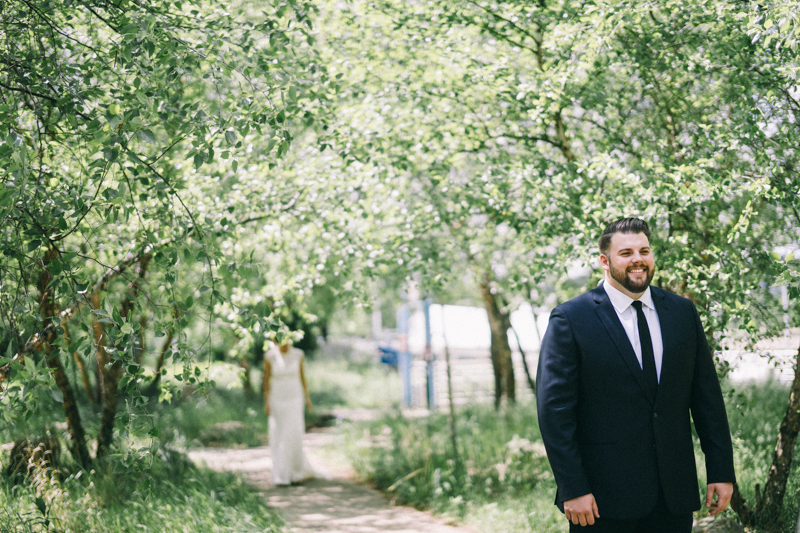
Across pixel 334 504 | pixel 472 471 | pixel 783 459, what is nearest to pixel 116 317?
pixel 783 459

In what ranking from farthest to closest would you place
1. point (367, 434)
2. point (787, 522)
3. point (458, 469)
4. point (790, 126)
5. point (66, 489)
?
1. point (367, 434)
2. point (458, 469)
3. point (66, 489)
4. point (787, 522)
5. point (790, 126)

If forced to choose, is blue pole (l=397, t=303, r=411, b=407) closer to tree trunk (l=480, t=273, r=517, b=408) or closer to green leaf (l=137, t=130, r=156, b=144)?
tree trunk (l=480, t=273, r=517, b=408)

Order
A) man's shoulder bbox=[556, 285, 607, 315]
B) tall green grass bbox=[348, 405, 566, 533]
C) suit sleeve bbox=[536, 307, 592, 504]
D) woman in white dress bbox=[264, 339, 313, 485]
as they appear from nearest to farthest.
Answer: suit sleeve bbox=[536, 307, 592, 504] < man's shoulder bbox=[556, 285, 607, 315] < tall green grass bbox=[348, 405, 566, 533] < woman in white dress bbox=[264, 339, 313, 485]

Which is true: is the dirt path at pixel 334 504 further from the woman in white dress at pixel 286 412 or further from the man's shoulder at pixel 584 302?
the man's shoulder at pixel 584 302

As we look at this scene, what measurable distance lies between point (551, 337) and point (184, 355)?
72.8 inches

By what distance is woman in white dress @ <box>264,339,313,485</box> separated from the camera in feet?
27.3

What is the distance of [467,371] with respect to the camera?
19.0m

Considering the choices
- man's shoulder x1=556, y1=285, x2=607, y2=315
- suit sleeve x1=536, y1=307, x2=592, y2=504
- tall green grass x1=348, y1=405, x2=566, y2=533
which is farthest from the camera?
tall green grass x1=348, y1=405, x2=566, y2=533

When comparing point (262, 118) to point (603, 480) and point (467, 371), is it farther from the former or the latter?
point (467, 371)

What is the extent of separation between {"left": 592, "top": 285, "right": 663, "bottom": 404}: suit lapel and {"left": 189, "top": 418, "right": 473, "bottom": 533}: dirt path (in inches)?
142

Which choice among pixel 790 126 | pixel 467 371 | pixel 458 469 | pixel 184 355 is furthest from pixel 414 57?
pixel 467 371

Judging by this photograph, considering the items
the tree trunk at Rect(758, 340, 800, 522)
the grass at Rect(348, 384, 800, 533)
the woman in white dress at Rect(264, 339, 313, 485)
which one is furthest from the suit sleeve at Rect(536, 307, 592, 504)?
the woman in white dress at Rect(264, 339, 313, 485)

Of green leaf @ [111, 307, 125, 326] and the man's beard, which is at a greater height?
the man's beard

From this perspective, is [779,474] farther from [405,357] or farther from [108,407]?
[405,357]
